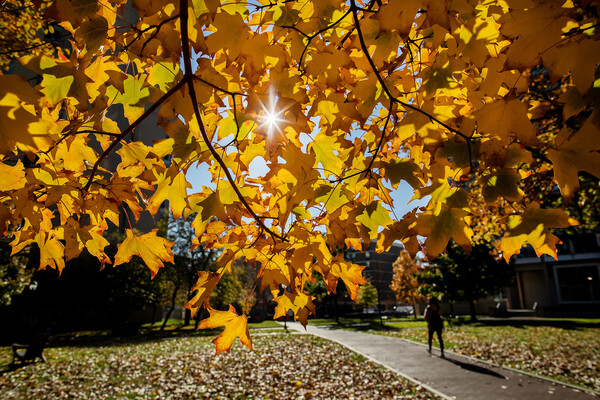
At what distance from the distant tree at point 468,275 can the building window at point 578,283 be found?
1100cm

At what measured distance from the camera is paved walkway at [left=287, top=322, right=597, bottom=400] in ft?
19.5

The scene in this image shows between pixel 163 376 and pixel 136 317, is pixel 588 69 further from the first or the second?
pixel 136 317

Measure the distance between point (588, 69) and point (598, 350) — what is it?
Answer: 43.4 feet

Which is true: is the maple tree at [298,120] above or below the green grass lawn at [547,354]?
above

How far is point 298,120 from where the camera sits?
176 cm

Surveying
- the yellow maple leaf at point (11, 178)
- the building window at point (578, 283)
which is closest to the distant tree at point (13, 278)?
the yellow maple leaf at point (11, 178)

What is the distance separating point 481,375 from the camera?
7359 mm

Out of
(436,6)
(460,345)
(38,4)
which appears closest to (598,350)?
(460,345)

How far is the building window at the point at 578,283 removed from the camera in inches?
1158

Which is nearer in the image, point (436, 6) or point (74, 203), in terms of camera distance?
point (436, 6)

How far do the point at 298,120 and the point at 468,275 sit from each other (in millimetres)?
25436

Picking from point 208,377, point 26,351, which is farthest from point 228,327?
point 26,351

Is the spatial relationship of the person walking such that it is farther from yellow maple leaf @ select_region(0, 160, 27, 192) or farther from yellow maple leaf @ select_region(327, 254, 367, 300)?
yellow maple leaf @ select_region(0, 160, 27, 192)

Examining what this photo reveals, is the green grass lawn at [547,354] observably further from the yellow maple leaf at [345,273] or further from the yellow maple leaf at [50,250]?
the yellow maple leaf at [50,250]
